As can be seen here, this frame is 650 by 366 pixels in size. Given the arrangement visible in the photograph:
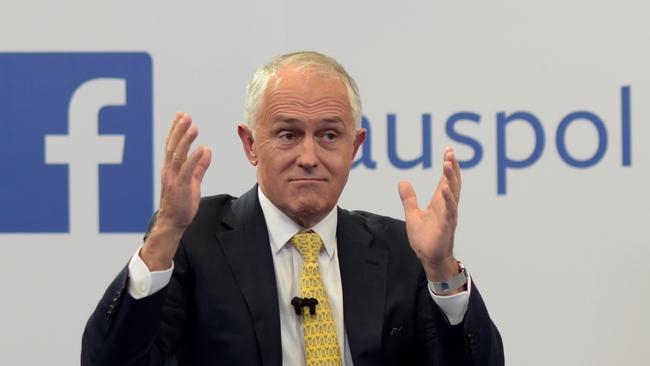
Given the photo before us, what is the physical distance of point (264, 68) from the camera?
2492mm

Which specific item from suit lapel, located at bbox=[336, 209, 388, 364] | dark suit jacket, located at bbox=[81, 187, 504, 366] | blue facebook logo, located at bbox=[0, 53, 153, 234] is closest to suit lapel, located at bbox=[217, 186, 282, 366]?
dark suit jacket, located at bbox=[81, 187, 504, 366]

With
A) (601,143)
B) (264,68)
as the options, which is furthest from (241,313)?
(601,143)

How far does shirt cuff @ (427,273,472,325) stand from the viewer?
2.21 m

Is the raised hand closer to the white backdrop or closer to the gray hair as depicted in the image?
the gray hair

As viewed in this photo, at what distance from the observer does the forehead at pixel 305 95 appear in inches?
94.5

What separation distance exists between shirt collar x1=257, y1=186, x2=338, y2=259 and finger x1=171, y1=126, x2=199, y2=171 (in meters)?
0.44

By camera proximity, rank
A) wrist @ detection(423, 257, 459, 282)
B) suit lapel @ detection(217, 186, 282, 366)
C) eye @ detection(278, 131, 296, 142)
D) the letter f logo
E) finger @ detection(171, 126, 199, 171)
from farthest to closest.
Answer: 1. the letter f logo
2. eye @ detection(278, 131, 296, 142)
3. suit lapel @ detection(217, 186, 282, 366)
4. wrist @ detection(423, 257, 459, 282)
5. finger @ detection(171, 126, 199, 171)

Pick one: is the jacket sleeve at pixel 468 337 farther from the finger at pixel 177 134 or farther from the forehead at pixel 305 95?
the finger at pixel 177 134

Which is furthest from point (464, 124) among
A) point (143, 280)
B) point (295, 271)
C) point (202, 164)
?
point (143, 280)

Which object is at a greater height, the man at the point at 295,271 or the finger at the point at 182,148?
the finger at the point at 182,148

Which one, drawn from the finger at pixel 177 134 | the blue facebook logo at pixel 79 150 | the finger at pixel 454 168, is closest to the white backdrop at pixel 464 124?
the blue facebook logo at pixel 79 150

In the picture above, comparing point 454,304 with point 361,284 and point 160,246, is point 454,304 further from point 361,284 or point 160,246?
point 160,246

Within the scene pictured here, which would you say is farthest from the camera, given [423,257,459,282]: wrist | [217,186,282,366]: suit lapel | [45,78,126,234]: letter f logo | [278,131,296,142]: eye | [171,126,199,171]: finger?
[45,78,126,234]: letter f logo

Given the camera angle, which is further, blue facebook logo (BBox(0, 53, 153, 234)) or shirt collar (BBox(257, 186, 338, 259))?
blue facebook logo (BBox(0, 53, 153, 234))
